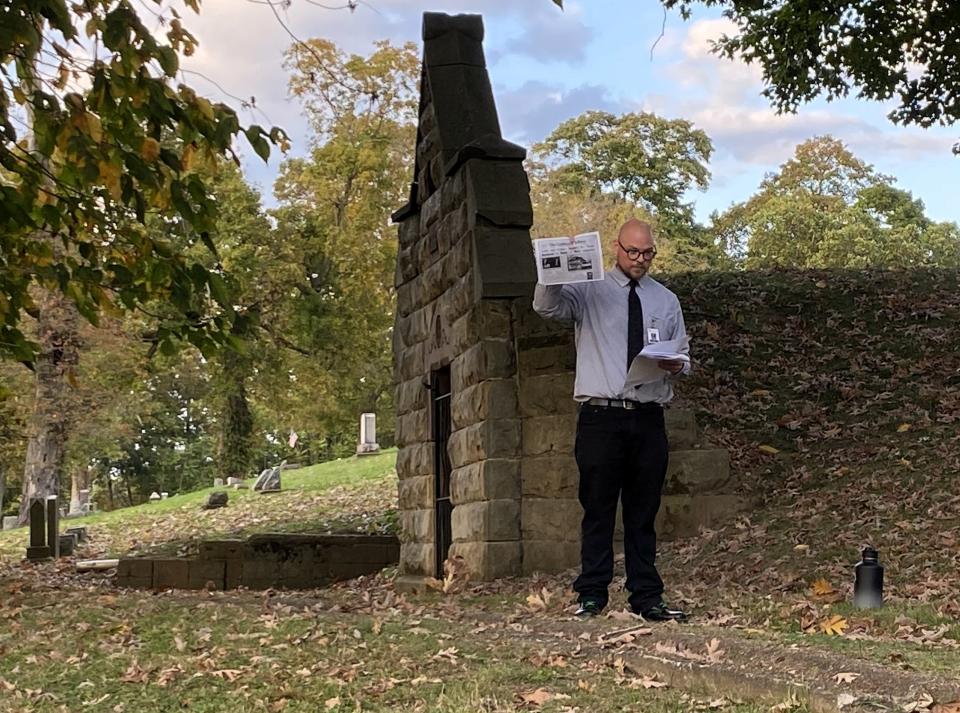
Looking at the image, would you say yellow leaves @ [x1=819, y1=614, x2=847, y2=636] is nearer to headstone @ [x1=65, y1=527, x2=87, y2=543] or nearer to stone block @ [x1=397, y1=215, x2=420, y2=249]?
stone block @ [x1=397, y1=215, x2=420, y2=249]

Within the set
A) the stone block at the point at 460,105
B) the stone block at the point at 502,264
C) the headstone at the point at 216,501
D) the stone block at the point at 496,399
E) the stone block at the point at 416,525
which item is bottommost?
the stone block at the point at 416,525

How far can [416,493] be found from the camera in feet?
38.5

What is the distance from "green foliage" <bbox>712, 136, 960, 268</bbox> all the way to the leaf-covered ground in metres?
26.3

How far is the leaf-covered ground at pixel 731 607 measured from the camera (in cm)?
475

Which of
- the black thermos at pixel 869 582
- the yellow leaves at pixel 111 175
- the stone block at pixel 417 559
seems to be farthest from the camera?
the stone block at pixel 417 559

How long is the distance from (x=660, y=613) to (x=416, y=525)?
5522 millimetres

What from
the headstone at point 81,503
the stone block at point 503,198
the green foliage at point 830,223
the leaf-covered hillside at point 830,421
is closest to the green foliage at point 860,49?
the leaf-covered hillside at point 830,421

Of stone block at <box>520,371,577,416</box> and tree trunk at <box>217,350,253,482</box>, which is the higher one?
tree trunk at <box>217,350,253,482</box>

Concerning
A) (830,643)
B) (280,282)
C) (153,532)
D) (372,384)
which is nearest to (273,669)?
(830,643)

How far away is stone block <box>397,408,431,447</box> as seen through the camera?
11.5 m

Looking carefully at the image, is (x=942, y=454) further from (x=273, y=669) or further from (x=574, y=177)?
(x=574, y=177)

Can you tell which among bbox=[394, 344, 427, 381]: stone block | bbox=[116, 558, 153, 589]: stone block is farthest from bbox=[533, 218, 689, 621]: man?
Result: bbox=[116, 558, 153, 589]: stone block

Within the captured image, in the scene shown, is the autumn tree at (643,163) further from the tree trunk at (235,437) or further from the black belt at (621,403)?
the black belt at (621,403)

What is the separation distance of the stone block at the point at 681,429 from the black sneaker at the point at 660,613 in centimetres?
323
